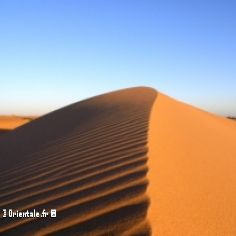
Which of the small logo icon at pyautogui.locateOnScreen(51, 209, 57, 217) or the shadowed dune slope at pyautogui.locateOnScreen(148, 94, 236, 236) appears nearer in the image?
the shadowed dune slope at pyautogui.locateOnScreen(148, 94, 236, 236)

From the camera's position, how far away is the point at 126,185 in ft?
9.64

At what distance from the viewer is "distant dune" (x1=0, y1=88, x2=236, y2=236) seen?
2449 mm

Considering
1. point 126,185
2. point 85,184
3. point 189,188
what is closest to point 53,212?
point 85,184

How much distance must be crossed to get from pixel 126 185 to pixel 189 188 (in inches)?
22.6

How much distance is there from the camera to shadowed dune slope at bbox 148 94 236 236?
2.43 meters

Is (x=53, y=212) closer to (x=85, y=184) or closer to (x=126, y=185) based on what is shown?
(x=85, y=184)

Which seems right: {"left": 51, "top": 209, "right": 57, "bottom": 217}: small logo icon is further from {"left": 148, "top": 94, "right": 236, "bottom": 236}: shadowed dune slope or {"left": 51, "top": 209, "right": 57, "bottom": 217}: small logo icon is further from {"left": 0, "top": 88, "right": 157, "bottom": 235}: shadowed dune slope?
{"left": 148, "top": 94, "right": 236, "bottom": 236}: shadowed dune slope

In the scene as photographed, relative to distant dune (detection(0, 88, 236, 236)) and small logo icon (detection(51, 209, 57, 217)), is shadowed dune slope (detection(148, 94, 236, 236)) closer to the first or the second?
distant dune (detection(0, 88, 236, 236))

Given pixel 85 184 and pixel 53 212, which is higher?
pixel 85 184

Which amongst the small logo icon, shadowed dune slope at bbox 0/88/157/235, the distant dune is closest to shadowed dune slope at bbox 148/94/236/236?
the distant dune

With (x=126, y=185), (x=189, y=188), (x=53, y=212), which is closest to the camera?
(x=53, y=212)

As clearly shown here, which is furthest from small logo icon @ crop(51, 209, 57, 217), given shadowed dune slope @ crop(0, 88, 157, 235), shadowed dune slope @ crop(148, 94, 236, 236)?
shadowed dune slope @ crop(148, 94, 236, 236)

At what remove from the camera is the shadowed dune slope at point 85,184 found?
2.47 metres

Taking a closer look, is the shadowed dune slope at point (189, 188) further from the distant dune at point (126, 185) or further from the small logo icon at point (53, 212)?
the small logo icon at point (53, 212)
